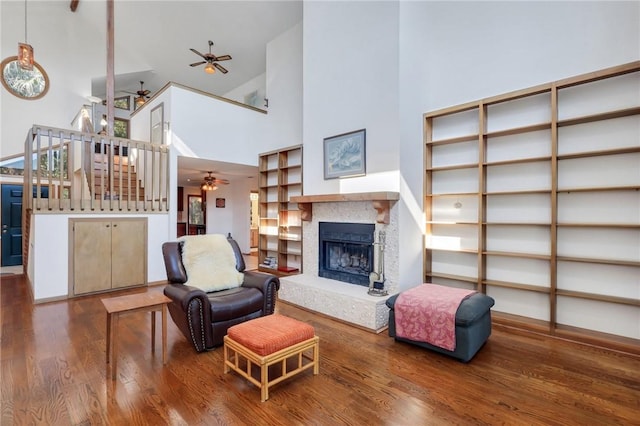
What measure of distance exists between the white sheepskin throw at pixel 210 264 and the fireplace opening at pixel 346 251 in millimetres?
1388

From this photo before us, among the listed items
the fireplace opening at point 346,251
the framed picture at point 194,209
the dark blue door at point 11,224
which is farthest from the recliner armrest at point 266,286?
the framed picture at point 194,209

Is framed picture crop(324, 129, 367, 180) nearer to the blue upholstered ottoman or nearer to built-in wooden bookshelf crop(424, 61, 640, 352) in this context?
built-in wooden bookshelf crop(424, 61, 640, 352)

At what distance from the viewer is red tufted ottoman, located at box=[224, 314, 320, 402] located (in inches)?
79.7

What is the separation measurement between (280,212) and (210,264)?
3003 mm

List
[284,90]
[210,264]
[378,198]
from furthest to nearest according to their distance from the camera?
[284,90]
[378,198]
[210,264]

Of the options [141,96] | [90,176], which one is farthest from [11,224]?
[141,96]

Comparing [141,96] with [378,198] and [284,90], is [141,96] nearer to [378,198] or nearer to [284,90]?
[284,90]

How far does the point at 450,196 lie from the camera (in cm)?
385

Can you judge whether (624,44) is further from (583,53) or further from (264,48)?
(264,48)

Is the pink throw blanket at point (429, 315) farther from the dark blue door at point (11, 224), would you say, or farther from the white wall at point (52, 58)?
the white wall at point (52, 58)

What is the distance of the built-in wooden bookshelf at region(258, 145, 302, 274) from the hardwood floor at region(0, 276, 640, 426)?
3155 millimetres

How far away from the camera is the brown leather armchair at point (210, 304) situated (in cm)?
264

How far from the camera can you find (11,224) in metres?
6.77

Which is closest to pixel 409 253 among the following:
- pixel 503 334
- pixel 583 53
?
pixel 503 334
